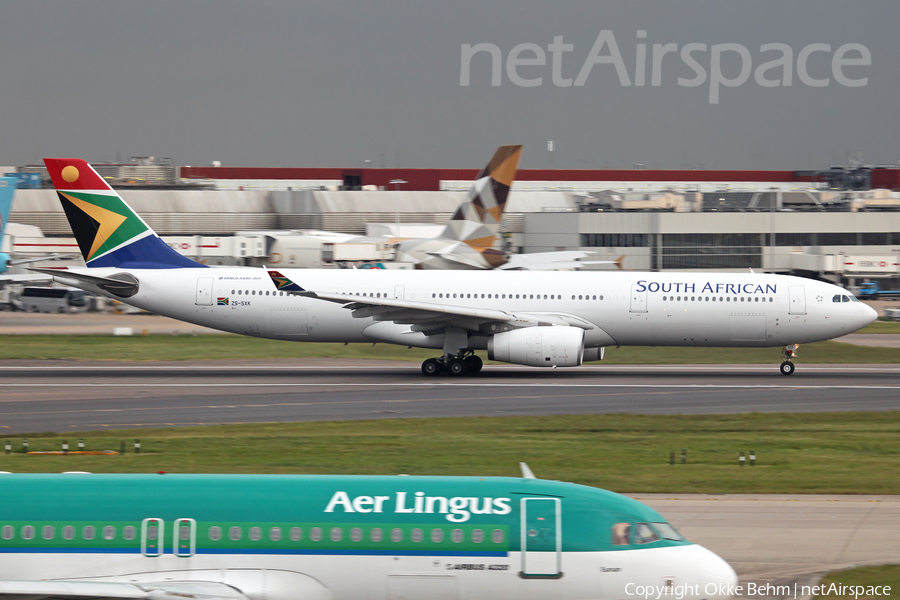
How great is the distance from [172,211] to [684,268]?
5351 centimetres

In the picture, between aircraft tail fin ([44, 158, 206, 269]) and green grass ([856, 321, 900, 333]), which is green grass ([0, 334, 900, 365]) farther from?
green grass ([856, 321, 900, 333])

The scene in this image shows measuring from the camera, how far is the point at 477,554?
10102 mm

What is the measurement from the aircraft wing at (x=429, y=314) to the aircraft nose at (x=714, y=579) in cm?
2417

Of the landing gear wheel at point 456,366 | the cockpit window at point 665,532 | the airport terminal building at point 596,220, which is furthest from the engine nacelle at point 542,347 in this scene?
the airport terminal building at point 596,220

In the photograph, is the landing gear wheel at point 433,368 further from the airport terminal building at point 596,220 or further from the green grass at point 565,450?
the airport terminal building at point 596,220

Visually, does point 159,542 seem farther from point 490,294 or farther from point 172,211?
point 172,211

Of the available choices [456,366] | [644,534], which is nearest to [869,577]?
[644,534]

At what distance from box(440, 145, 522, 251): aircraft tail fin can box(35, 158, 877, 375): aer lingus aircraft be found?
2048 cm

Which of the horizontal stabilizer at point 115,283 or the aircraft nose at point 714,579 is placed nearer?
the aircraft nose at point 714,579

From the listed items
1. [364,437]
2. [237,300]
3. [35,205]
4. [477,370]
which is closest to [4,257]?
[237,300]

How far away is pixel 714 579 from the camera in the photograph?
1019 centimetres

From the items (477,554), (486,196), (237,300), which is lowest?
(477,554)

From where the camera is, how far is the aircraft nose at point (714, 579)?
10.1m

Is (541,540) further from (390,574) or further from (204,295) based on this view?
(204,295)
